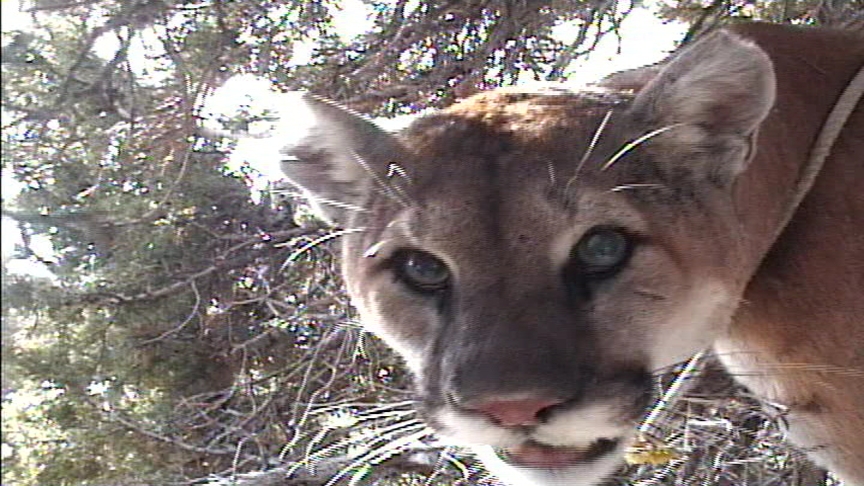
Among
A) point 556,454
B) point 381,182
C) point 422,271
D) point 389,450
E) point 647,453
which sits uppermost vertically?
point 381,182

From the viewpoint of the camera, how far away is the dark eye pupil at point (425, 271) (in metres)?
1.58

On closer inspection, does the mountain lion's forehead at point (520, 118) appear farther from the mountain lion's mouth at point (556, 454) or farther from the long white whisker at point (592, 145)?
the mountain lion's mouth at point (556, 454)

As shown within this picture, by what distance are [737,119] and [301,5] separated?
5.68 feet

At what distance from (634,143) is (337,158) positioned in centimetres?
62

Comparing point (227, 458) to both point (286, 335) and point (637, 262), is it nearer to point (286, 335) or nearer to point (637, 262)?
point (286, 335)

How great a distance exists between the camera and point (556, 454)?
1.49 m

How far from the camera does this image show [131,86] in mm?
3096

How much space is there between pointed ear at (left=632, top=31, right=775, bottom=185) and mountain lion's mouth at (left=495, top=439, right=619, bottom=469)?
0.52m

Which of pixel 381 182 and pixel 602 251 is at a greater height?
pixel 381 182

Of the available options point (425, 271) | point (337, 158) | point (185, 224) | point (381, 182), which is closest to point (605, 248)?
point (425, 271)

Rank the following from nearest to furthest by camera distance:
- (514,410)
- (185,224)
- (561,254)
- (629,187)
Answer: (514,410), (561,254), (629,187), (185,224)

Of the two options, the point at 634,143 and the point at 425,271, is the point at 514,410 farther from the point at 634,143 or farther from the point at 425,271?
the point at 634,143

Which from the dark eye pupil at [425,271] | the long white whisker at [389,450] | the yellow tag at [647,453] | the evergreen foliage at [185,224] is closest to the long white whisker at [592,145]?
the dark eye pupil at [425,271]

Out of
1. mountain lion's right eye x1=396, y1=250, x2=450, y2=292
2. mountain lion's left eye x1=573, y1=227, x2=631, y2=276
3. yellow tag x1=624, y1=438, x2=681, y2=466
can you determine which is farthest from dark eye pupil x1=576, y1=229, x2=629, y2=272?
yellow tag x1=624, y1=438, x2=681, y2=466
